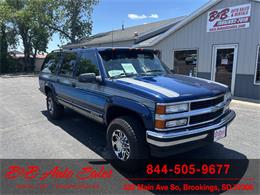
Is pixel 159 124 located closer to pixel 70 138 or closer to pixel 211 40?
pixel 70 138

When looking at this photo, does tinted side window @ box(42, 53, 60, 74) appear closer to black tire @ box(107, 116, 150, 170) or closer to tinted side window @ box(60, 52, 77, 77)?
tinted side window @ box(60, 52, 77, 77)

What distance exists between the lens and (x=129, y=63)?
15.0 ft

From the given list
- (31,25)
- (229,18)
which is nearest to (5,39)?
(31,25)

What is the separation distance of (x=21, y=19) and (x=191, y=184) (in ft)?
101

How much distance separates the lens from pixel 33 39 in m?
32.8

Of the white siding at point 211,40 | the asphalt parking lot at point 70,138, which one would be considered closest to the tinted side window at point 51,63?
the asphalt parking lot at point 70,138

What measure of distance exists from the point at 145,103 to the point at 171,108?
0.37 meters

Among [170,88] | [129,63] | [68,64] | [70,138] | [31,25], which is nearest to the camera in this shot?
[170,88]

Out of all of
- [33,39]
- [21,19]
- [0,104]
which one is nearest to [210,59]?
[0,104]

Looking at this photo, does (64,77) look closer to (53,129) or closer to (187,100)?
(53,129)

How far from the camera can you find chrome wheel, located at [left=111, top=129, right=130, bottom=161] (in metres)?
3.73

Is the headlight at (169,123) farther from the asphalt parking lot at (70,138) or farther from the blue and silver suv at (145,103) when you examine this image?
the asphalt parking lot at (70,138)

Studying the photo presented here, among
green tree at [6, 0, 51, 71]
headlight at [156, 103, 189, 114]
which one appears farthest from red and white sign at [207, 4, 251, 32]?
green tree at [6, 0, 51, 71]

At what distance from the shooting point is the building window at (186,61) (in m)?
12.0
